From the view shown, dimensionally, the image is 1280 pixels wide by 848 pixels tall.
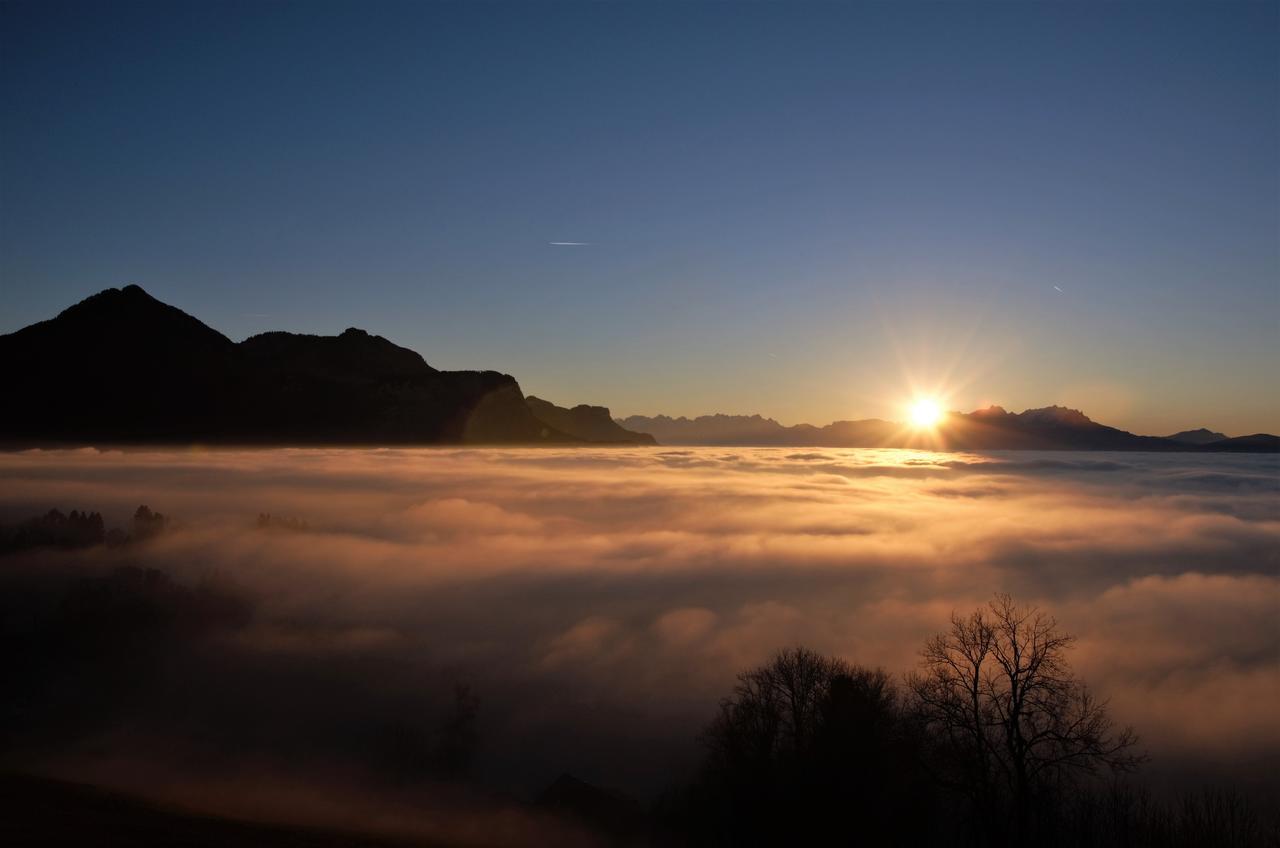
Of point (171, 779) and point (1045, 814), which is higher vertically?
point (1045, 814)

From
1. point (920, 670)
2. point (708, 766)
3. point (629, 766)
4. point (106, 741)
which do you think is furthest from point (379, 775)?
point (920, 670)

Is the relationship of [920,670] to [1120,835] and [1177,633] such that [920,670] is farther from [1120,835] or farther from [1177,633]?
[1120,835]

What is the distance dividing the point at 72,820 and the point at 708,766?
48295 millimetres

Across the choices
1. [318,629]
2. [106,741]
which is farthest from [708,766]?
[318,629]

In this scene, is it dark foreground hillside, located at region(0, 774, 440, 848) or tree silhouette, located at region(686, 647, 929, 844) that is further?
tree silhouette, located at region(686, 647, 929, 844)

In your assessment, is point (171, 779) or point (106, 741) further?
point (106, 741)

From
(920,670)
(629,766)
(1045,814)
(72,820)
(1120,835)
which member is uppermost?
(72,820)

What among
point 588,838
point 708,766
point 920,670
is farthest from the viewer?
point 920,670

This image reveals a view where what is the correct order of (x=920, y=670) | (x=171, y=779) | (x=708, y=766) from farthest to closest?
(x=920, y=670), (x=171, y=779), (x=708, y=766)

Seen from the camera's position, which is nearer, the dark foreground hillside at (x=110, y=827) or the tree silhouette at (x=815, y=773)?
the dark foreground hillside at (x=110, y=827)

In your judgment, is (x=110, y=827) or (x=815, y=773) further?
(x=815, y=773)

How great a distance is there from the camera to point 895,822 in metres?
50.8

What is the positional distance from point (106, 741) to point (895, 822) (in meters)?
142

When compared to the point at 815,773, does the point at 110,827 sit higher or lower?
lower
